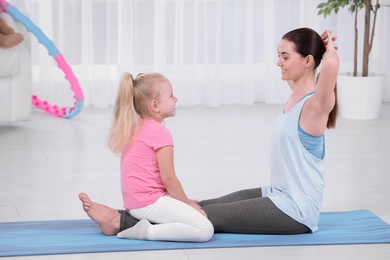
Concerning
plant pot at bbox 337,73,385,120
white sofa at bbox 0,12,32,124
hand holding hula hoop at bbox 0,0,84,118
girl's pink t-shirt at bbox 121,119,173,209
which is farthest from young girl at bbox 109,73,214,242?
plant pot at bbox 337,73,385,120

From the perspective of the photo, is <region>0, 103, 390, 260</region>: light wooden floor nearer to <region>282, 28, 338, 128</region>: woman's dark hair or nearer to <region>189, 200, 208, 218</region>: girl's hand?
<region>189, 200, 208, 218</region>: girl's hand

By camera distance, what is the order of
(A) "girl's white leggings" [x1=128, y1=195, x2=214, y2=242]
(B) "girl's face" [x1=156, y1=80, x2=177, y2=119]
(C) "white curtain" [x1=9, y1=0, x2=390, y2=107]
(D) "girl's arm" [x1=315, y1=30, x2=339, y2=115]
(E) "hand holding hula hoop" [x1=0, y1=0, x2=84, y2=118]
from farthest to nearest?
(C) "white curtain" [x1=9, y1=0, x2=390, y2=107]
(E) "hand holding hula hoop" [x1=0, y1=0, x2=84, y2=118]
(B) "girl's face" [x1=156, y1=80, x2=177, y2=119]
(A) "girl's white leggings" [x1=128, y1=195, x2=214, y2=242]
(D) "girl's arm" [x1=315, y1=30, x2=339, y2=115]

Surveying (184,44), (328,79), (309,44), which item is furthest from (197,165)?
(184,44)

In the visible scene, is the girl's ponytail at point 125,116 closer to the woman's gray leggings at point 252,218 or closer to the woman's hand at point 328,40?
the woman's gray leggings at point 252,218

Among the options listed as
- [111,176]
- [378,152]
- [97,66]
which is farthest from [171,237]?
[97,66]

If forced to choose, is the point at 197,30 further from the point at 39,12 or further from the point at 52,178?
the point at 52,178

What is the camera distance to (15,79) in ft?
14.1

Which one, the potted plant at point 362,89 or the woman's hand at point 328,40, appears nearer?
the woman's hand at point 328,40

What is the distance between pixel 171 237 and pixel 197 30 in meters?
2.91

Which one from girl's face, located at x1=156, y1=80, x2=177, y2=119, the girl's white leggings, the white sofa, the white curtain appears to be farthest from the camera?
the white curtain

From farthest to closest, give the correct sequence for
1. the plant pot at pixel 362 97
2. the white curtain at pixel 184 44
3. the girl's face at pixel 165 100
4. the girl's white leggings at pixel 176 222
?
the white curtain at pixel 184 44
the plant pot at pixel 362 97
the girl's face at pixel 165 100
the girl's white leggings at pixel 176 222

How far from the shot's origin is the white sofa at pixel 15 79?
4238 millimetres

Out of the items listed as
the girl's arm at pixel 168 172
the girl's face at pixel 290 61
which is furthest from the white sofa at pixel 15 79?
the girl's face at pixel 290 61

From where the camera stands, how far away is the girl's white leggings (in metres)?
2.50
